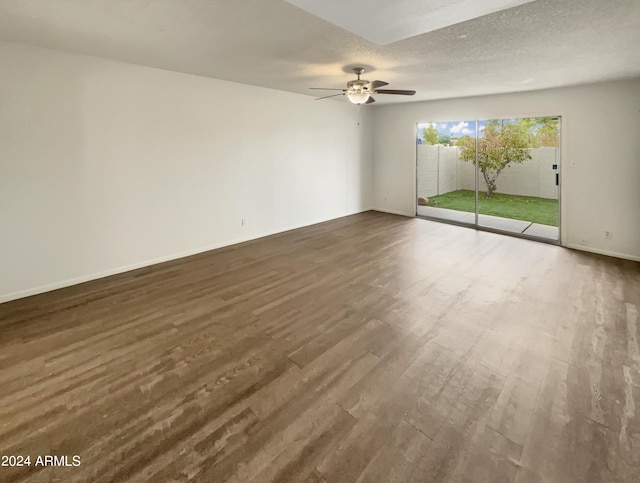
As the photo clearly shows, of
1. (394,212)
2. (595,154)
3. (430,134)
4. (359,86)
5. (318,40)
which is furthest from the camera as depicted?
(394,212)

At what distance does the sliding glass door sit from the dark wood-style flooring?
84.5 inches

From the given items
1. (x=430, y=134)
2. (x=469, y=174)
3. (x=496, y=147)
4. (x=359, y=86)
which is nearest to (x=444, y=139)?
(x=430, y=134)

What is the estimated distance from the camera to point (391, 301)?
363 cm

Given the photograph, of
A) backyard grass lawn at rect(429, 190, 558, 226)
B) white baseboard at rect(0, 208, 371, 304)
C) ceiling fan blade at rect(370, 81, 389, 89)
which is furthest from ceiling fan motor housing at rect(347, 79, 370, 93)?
backyard grass lawn at rect(429, 190, 558, 226)

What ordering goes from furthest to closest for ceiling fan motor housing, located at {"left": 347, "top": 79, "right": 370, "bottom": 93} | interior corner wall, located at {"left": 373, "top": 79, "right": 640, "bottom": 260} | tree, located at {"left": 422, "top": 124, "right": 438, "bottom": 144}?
tree, located at {"left": 422, "top": 124, "right": 438, "bottom": 144}
interior corner wall, located at {"left": 373, "top": 79, "right": 640, "bottom": 260}
ceiling fan motor housing, located at {"left": 347, "top": 79, "right": 370, "bottom": 93}

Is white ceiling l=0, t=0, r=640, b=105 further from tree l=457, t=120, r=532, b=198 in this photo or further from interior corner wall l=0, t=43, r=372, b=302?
tree l=457, t=120, r=532, b=198

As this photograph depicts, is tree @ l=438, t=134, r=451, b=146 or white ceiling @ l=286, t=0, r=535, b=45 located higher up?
tree @ l=438, t=134, r=451, b=146

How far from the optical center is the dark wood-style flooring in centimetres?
178

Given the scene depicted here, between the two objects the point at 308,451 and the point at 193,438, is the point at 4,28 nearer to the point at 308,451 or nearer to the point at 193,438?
the point at 193,438

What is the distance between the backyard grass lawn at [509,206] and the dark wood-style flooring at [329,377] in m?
1.93

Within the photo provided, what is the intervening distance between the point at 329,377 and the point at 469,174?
240 inches

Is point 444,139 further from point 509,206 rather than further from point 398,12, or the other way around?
point 398,12

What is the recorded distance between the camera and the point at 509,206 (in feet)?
22.3

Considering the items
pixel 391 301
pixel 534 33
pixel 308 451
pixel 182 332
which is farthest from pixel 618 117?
pixel 182 332
